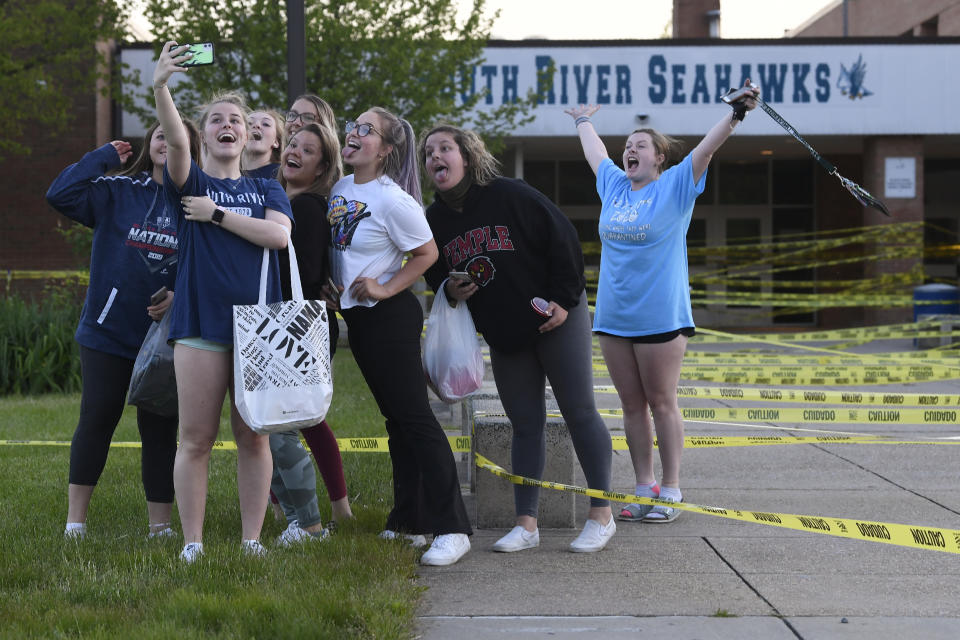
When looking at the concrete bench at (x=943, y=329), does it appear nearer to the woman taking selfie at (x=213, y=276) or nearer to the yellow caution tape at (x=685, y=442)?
the yellow caution tape at (x=685, y=442)

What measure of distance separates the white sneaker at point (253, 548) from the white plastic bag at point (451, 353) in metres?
1.00

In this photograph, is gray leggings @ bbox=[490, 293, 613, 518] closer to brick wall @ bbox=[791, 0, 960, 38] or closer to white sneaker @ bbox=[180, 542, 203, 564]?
white sneaker @ bbox=[180, 542, 203, 564]

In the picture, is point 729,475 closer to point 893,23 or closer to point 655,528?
point 655,528

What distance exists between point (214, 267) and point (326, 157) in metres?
0.88

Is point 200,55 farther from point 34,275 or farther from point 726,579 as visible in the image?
point 34,275

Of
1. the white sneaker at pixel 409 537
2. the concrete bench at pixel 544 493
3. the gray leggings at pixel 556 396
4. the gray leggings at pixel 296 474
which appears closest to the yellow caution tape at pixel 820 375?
the concrete bench at pixel 544 493

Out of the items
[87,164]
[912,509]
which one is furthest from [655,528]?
[87,164]

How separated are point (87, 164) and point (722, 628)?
322 cm

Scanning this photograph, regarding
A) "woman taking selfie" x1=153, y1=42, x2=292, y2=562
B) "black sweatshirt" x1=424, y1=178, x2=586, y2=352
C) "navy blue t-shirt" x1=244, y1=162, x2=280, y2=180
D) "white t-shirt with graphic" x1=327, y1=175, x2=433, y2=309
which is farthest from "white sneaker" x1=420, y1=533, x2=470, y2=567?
"navy blue t-shirt" x1=244, y1=162, x2=280, y2=180

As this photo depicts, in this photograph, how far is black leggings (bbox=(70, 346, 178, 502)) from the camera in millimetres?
4691

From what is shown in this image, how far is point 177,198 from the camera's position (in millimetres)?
4121

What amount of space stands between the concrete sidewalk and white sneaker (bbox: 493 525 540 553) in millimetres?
42

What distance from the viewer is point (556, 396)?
478 cm

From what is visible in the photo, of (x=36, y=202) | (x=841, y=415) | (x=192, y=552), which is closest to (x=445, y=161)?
(x=192, y=552)
